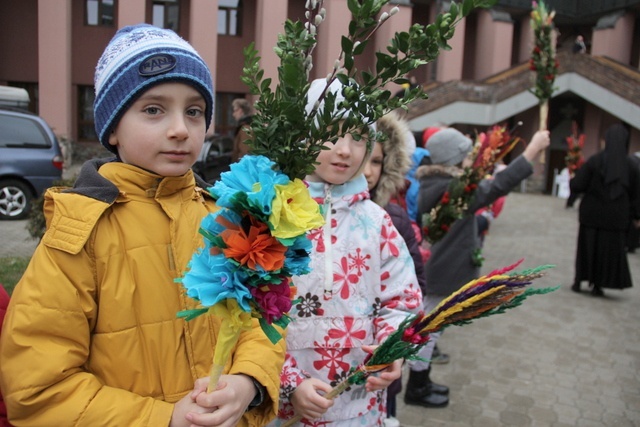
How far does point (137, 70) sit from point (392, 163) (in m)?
2.06

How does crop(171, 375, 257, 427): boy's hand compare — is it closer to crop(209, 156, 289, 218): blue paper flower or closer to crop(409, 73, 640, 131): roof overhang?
crop(209, 156, 289, 218): blue paper flower

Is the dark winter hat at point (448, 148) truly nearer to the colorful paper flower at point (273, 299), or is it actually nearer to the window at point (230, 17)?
the colorful paper flower at point (273, 299)

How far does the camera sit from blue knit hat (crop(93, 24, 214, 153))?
1.44m

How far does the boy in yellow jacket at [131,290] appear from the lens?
4.33 feet

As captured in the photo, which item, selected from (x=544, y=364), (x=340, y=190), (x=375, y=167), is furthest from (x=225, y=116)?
(x=340, y=190)

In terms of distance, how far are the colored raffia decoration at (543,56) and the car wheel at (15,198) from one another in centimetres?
780

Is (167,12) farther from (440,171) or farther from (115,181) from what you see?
(115,181)

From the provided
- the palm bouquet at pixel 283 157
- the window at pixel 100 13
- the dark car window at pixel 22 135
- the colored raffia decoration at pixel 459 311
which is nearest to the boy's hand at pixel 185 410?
the palm bouquet at pixel 283 157

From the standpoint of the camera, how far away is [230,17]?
19047mm

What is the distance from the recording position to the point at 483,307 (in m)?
1.78

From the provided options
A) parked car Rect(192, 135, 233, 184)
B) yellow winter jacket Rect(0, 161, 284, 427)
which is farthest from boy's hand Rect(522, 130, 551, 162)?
parked car Rect(192, 135, 233, 184)

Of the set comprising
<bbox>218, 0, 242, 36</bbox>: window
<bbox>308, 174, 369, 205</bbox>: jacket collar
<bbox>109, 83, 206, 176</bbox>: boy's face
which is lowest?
<bbox>308, 174, 369, 205</bbox>: jacket collar

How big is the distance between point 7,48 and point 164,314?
458 cm

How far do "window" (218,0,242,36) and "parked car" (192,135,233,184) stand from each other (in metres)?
8.28
